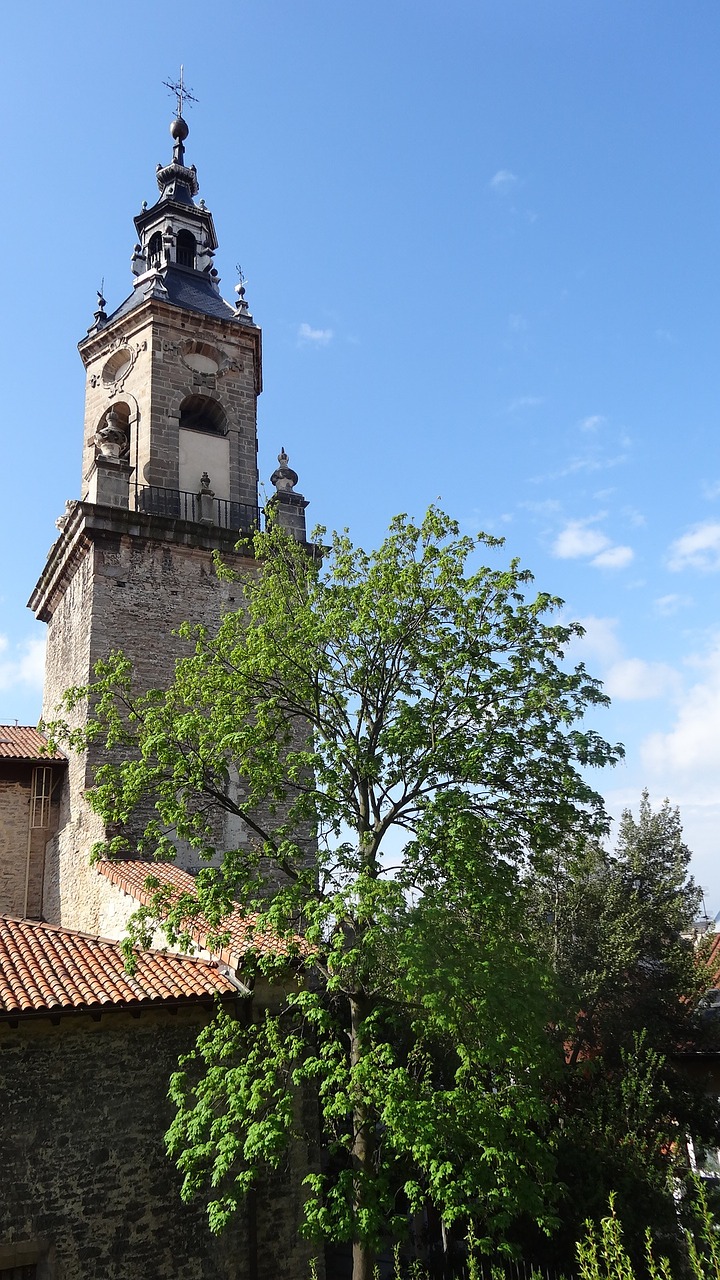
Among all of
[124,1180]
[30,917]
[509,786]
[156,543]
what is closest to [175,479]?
[156,543]

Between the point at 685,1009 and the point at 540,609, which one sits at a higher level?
the point at 540,609

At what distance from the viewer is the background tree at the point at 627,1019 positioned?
1080 centimetres

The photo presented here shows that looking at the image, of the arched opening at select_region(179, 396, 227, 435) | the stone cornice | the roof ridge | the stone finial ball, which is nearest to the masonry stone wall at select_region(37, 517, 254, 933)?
the roof ridge

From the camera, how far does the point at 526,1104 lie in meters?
8.15

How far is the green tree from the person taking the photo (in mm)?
8008

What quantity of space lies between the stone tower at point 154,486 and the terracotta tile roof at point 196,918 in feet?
2.63

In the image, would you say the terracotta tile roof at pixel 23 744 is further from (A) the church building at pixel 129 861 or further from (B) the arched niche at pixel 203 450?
(B) the arched niche at pixel 203 450

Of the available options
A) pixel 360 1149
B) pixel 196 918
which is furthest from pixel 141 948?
pixel 360 1149

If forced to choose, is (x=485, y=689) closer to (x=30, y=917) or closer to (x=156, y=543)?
(x=156, y=543)

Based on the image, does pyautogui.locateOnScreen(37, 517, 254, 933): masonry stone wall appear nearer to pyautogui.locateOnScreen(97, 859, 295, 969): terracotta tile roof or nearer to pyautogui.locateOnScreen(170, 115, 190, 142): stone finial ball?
pyautogui.locateOnScreen(97, 859, 295, 969): terracotta tile roof

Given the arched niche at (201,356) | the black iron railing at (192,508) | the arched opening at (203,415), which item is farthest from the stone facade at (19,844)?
the arched niche at (201,356)

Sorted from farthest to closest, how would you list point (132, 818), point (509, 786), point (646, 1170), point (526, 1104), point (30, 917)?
point (30, 917)
point (132, 818)
point (646, 1170)
point (509, 786)
point (526, 1104)

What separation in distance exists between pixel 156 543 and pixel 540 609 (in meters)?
7.63

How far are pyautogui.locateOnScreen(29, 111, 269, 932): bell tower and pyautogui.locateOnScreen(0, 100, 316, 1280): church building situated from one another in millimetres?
36
